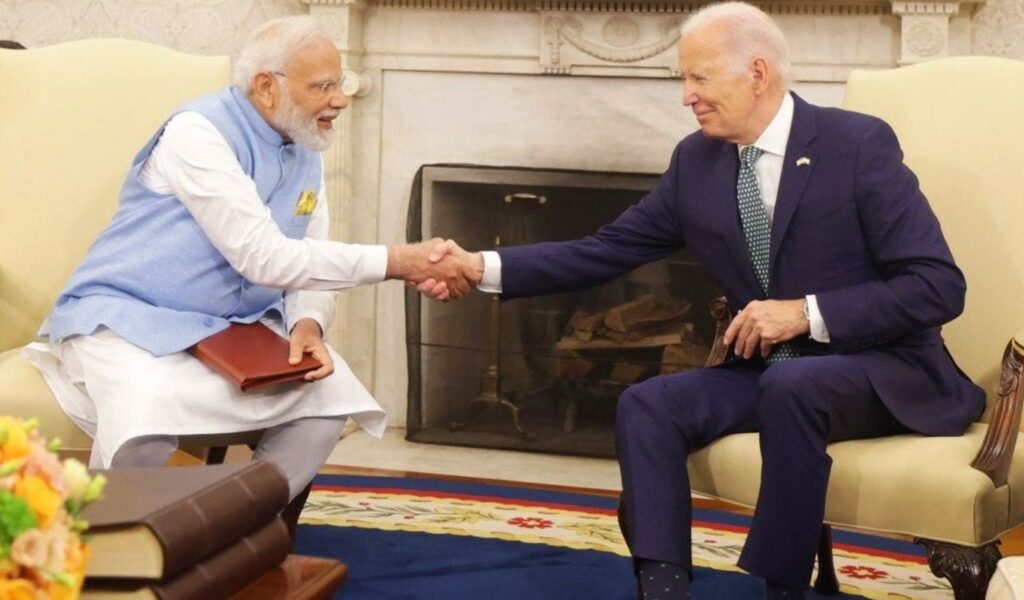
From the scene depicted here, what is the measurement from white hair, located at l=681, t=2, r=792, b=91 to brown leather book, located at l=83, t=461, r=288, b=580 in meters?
1.42

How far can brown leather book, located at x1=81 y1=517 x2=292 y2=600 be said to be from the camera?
128 centimetres

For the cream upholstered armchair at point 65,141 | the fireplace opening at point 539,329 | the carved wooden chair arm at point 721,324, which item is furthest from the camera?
the fireplace opening at point 539,329

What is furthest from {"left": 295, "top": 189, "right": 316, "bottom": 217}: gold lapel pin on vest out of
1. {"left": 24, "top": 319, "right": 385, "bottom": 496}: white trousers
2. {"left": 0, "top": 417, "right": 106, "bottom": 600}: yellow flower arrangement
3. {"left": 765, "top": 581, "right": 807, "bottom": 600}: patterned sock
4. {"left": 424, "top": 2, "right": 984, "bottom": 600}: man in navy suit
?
{"left": 0, "top": 417, "right": 106, "bottom": 600}: yellow flower arrangement

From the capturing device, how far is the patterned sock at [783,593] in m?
2.24

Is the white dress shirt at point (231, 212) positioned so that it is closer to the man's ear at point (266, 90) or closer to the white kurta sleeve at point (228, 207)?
the white kurta sleeve at point (228, 207)

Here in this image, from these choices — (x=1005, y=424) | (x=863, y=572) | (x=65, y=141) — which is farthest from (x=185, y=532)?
(x=863, y=572)

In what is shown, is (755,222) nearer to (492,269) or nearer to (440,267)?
(492,269)

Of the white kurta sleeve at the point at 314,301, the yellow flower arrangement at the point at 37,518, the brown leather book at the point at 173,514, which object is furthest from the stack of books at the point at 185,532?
the white kurta sleeve at the point at 314,301

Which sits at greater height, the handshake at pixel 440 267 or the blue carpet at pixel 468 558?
the handshake at pixel 440 267

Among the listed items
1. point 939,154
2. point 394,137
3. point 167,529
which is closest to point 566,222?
point 394,137

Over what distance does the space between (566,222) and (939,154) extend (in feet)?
5.70

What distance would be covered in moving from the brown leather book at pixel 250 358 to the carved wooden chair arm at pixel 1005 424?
3.76ft

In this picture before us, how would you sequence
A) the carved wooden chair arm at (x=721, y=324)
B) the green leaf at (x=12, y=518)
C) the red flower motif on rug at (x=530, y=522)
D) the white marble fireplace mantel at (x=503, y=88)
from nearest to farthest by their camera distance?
the green leaf at (x=12, y=518) → the carved wooden chair arm at (x=721, y=324) → the red flower motif on rug at (x=530, y=522) → the white marble fireplace mantel at (x=503, y=88)

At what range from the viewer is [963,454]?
2271mm
